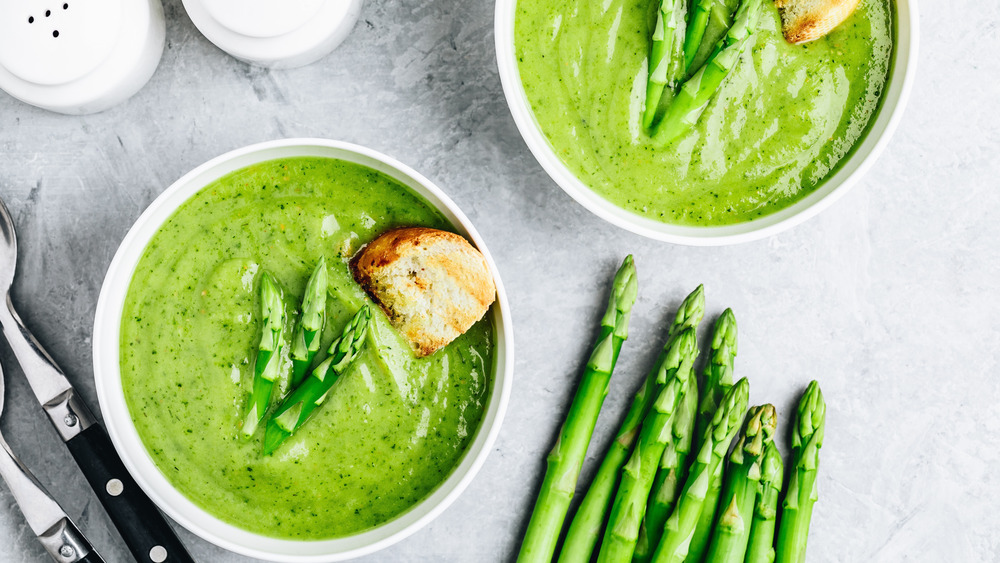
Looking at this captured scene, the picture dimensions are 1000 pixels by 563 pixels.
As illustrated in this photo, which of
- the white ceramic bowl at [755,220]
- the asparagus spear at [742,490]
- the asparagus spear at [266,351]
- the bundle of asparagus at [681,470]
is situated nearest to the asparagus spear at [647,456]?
the bundle of asparagus at [681,470]

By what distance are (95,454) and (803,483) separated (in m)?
2.06

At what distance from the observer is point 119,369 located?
2041 millimetres

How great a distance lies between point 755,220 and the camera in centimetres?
219

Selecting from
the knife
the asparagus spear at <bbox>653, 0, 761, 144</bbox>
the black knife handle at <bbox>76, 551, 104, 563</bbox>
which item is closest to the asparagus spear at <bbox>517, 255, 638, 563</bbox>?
the asparagus spear at <bbox>653, 0, 761, 144</bbox>

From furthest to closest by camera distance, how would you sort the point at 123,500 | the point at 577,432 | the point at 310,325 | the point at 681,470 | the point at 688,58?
the point at 681,470, the point at 577,432, the point at 123,500, the point at 688,58, the point at 310,325

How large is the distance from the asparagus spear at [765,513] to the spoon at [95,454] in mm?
1653

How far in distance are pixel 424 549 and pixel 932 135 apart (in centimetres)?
202

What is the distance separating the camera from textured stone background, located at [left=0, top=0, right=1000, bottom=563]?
232 centimetres

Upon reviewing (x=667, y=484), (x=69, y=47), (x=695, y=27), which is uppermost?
(x=695, y=27)

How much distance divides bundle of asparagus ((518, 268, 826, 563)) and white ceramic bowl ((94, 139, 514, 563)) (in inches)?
14.8

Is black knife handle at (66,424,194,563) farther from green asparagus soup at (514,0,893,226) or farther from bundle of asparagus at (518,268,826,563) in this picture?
green asparagus soup at (514,0,893,226)

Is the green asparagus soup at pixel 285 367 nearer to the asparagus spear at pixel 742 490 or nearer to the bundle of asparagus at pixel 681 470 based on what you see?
the bundle of asparagus at pixel 681 470

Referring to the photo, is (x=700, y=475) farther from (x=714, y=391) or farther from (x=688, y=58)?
(x=688, y=58)

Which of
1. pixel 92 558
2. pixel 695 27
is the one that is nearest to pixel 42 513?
pixel 92 558
